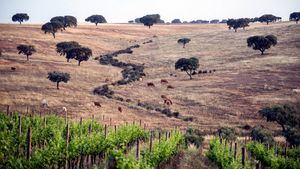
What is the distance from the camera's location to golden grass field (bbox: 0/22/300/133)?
5391 centimetres

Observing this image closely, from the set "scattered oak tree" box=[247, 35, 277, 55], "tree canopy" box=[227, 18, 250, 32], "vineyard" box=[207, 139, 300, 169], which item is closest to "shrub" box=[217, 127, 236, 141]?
"vineyard" box=[207, 139, 300, 169]

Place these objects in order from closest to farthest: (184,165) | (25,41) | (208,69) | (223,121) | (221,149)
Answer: (184,165), (221,149), (223,121), (208,69), (25,41)

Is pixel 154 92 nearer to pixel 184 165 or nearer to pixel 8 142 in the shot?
pixel 184 165

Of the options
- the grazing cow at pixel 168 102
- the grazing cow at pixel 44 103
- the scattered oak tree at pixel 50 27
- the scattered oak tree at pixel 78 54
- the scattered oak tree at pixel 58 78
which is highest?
the scattered oak tree at pixel 50 27

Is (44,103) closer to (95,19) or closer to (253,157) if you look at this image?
(253,157)

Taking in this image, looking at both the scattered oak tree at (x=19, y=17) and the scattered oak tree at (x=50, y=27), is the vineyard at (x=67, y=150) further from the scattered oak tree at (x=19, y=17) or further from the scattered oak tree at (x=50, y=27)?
the scattered oak tree at (x=19, y=17)

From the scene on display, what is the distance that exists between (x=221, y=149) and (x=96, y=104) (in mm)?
31851

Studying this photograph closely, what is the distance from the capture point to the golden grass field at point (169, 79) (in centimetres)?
5391

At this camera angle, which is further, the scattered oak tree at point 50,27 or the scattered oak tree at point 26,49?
the scattered oak tree at point 50,27

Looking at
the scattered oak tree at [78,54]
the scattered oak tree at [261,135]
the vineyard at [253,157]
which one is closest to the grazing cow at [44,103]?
the scattered oak tree at [261,135]

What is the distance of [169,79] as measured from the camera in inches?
2950

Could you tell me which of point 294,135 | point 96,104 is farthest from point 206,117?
point 96,104

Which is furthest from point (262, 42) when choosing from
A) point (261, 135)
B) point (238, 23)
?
point (261, 135)

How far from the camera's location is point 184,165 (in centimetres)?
2619
